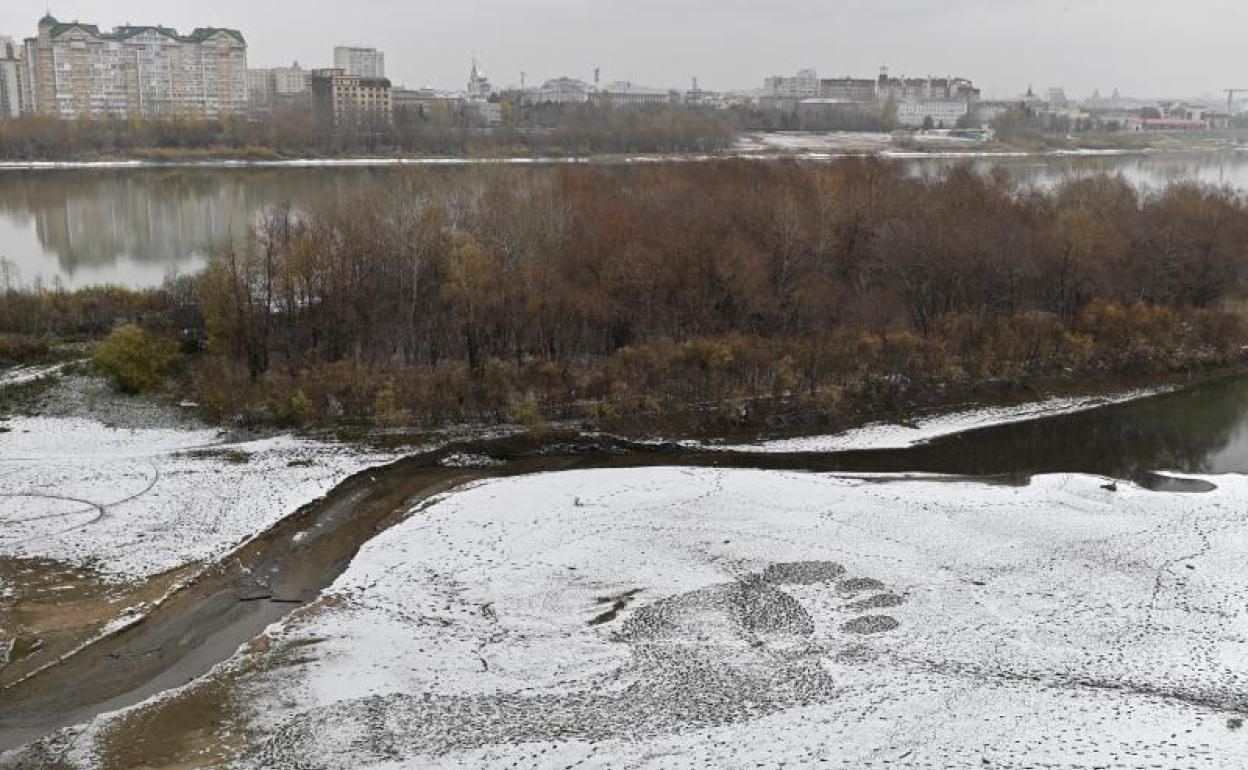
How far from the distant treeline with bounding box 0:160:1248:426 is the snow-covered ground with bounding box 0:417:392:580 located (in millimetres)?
1566

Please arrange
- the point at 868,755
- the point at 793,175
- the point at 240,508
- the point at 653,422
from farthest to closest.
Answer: the point at 793,175, the point at 653,422, the point at 240,508, the point at 868,755

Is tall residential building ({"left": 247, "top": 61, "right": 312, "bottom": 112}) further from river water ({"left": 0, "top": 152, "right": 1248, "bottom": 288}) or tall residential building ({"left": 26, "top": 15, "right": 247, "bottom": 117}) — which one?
river water ({"left": 0, "top": 152, "right": 1248, "bottom": 288})

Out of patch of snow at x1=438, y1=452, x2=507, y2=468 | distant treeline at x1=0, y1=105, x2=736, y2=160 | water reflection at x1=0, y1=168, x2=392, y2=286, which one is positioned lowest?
patch of snow at x1=438, y1=452, x2=507, y2=468

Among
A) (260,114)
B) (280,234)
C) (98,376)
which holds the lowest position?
(98,376)

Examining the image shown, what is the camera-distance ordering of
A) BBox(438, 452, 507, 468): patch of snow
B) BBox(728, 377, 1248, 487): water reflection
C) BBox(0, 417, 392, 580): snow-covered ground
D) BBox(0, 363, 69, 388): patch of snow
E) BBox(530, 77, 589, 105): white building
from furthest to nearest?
BBox(530, 77, 589, 105): white building < BBox(0, 363, 69, 388): patch of snow < BBox(728, 377, 1248, 487): water reflection < BBox(438, 452, 507, 468): patch of snow < BBox(0, 417, 392, 580): snow-covered ground

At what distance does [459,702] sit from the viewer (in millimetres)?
10391

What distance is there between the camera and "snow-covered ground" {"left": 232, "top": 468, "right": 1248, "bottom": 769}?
9.84 m

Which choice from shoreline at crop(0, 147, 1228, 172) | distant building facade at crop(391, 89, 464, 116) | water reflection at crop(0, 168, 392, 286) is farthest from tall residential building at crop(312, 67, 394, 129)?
water reflection at crop(0, 168, 392, 286)

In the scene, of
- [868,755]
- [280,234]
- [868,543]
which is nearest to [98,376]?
[280,234]

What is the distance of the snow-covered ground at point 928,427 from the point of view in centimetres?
1878

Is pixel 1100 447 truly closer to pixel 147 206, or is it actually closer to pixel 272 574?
pixel 272 574

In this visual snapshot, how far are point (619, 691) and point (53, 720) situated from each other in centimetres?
527

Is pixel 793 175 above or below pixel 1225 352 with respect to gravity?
above

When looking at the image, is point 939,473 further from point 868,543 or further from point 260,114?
point 260,114
